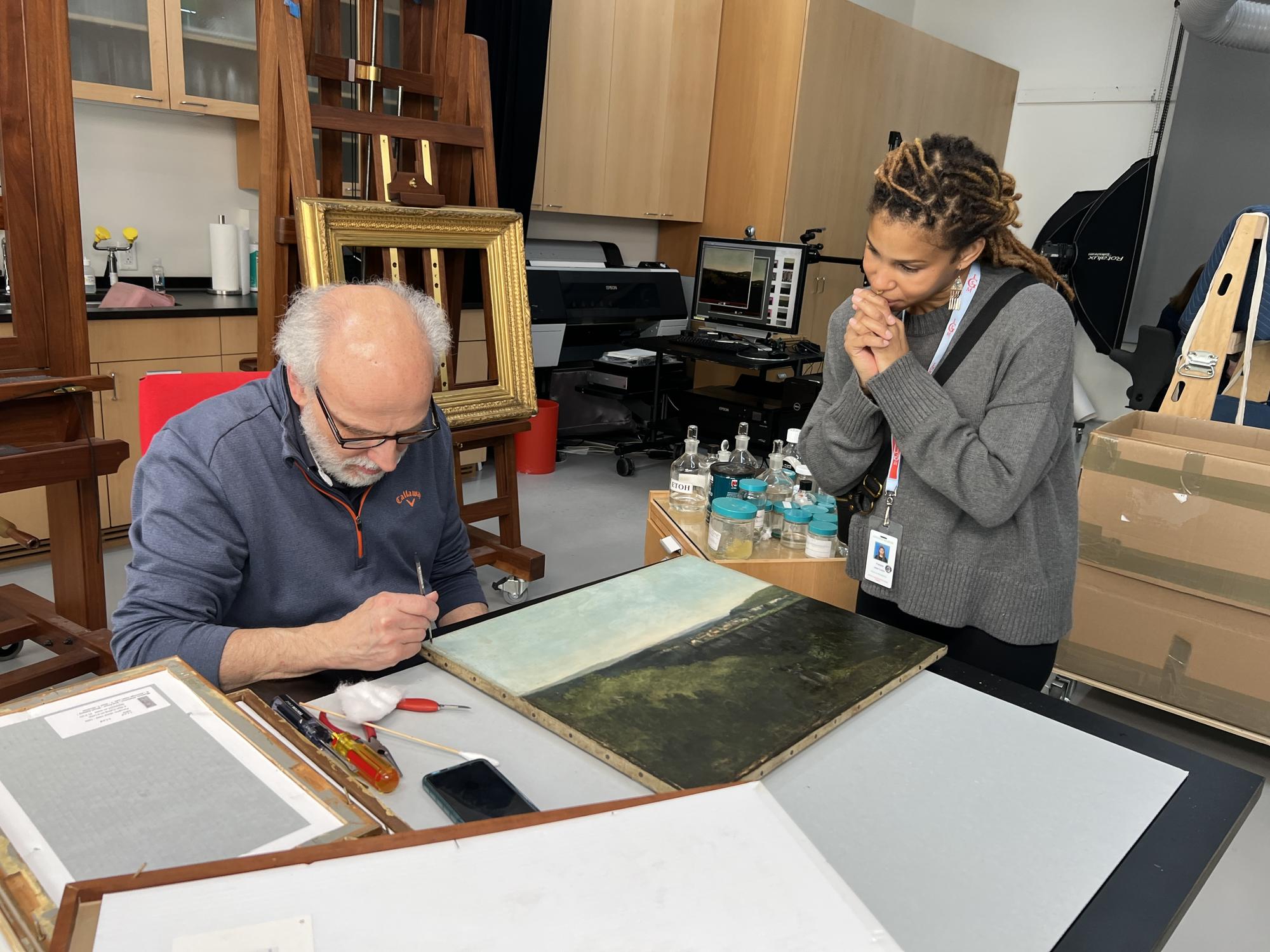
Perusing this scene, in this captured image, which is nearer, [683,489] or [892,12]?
[683,489]

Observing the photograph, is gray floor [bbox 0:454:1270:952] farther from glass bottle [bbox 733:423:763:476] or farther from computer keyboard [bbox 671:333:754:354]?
glass bottle [bbox 733:423:763:476]

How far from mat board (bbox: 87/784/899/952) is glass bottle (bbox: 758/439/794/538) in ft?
5.20

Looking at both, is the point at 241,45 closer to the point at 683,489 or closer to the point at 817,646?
the point at 683,489

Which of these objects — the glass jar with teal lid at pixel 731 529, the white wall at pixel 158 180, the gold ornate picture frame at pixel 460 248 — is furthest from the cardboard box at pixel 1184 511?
the white wall at pixel 158 180

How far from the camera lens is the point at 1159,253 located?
5754mm

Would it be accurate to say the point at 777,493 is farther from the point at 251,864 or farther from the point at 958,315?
the point at 251,864

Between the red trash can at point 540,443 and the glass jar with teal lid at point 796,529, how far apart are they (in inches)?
92.4

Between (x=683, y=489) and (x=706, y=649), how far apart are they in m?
1.22

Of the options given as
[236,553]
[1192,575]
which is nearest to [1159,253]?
[1192,575]

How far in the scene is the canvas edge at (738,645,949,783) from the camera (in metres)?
0.91

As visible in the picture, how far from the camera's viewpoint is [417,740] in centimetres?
94

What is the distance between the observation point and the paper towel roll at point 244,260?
3.70m

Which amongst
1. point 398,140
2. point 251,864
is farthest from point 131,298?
point 251,864

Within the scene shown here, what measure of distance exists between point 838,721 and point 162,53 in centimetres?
330
